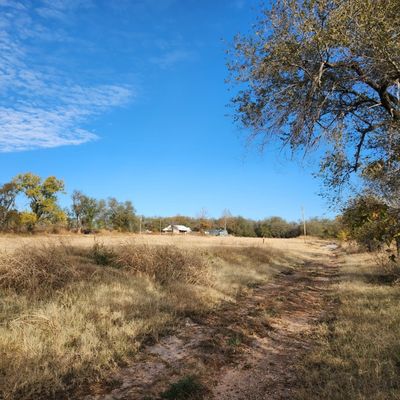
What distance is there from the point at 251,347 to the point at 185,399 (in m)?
2.79

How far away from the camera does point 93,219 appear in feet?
348

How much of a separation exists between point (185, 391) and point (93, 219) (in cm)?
10526

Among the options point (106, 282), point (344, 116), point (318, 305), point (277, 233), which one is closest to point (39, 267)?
point (106, 282)

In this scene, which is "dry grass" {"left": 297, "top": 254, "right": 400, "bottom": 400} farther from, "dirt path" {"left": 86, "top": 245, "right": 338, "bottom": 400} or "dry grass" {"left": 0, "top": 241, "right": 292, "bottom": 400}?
"dry grass" {"left": 0, "top": 241, "right": 292, "bottom": 400}

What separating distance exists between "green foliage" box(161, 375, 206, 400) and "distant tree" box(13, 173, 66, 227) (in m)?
72.6

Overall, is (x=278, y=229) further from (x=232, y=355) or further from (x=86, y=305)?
(x=232, y=355)

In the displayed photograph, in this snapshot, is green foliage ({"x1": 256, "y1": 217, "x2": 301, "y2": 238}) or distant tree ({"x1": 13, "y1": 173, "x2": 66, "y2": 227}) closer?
distant tree ({"x1": 13, "y1": 173, "x2": 66, "y2": 227})

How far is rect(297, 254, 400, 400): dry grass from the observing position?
16.7 ft

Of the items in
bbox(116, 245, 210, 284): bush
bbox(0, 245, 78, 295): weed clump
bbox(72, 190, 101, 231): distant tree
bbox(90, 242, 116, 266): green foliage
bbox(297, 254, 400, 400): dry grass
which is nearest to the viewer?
bbox(297, 254, 400, 400): dry grass

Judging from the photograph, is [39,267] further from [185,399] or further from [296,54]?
[296,54]

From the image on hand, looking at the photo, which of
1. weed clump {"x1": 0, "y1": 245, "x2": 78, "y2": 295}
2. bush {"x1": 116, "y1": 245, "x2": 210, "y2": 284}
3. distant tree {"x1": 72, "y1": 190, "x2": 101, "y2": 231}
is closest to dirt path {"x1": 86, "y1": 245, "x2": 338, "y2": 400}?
bush {"x1": 116, "y1": 245, "x2": 210, "y2": 284}

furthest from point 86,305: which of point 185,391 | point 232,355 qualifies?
point 185,391

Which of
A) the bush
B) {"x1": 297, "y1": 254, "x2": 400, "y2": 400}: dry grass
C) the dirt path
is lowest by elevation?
the dirt path

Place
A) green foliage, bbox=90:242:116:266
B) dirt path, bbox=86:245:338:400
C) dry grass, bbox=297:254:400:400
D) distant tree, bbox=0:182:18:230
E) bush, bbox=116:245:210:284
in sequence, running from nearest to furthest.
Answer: dry grass, bbox=297:254:400:400
dirt path, bbox=86:245:338:400
bush, bbox=116:245:210:284
green foliage, bbox=90:242:116:266
distant tree, bbox=0:182:18:230
